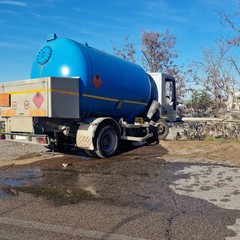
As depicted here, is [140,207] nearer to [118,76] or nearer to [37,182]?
[37,182]

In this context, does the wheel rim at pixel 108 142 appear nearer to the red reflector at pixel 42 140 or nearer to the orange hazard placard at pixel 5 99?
the red reflector at pixel 42 140

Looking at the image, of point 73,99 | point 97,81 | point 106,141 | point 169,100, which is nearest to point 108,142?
point 106,141

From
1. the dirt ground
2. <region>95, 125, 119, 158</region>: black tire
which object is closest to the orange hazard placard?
the dirt ground

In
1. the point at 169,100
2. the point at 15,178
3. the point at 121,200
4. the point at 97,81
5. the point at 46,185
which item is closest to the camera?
the point at 121,200

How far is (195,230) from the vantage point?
159 inches

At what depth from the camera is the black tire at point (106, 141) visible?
30.8ft

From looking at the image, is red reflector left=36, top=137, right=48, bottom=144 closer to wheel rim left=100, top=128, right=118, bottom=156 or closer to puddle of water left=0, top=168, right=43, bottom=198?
puddle of water left=0, top=168, right=43, bottom=198

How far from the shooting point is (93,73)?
9.03 m

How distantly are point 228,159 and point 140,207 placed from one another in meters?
4.77

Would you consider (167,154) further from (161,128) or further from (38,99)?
(38,99)

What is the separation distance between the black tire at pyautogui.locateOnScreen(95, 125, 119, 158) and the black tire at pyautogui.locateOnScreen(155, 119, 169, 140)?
2800 millimetres

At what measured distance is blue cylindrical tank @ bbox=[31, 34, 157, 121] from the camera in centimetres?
883

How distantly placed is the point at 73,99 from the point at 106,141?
2.02 m

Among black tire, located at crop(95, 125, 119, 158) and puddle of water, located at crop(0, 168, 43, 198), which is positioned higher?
black tire, located at crop(95, 125, 119, 158)
